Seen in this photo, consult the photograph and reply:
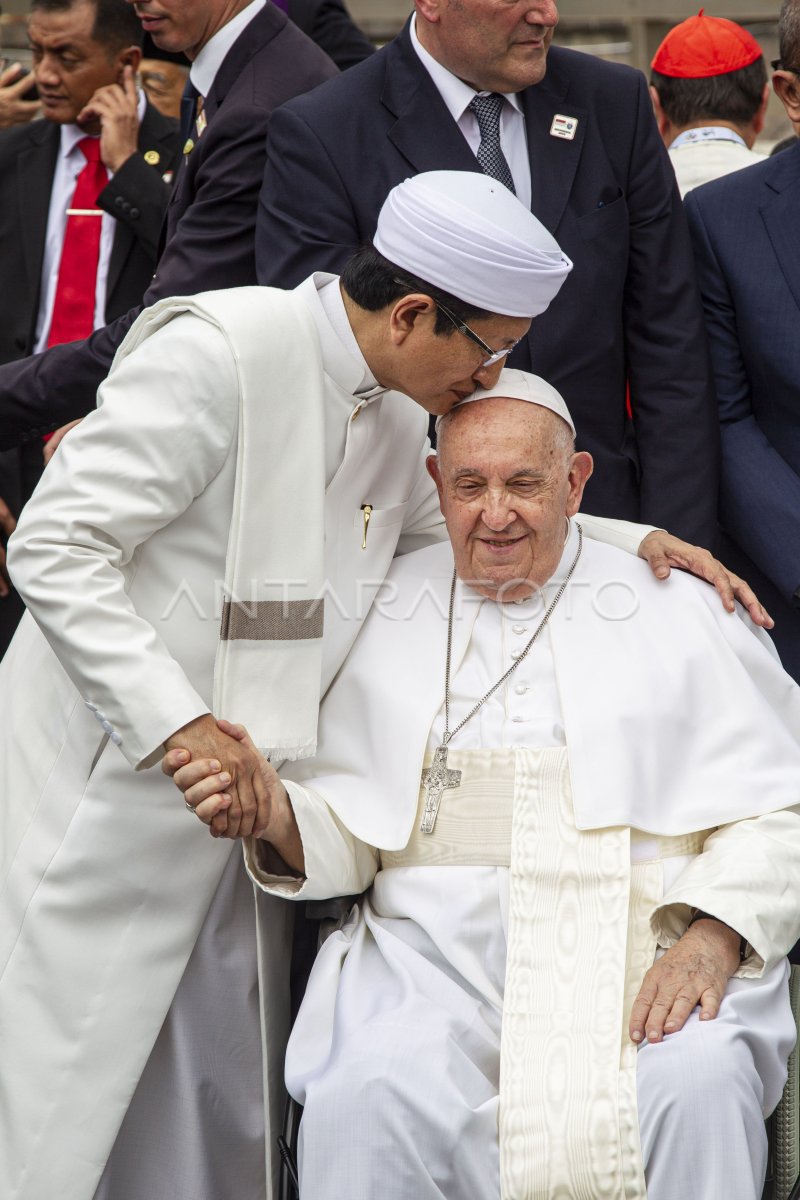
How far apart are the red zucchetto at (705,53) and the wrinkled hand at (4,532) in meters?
2.54

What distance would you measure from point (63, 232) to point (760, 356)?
2396mm

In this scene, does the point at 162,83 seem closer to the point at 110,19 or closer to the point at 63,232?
the point at 110,19

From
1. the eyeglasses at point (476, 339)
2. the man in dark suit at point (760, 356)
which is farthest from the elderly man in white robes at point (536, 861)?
the man in dark suit at point (760, 356)

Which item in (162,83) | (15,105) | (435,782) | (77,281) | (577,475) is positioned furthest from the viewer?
(162,83)

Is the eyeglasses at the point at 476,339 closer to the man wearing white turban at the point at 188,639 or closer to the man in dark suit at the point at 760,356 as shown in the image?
the man wearing white turban at the point at 188,639

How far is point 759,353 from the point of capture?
4.06 meters

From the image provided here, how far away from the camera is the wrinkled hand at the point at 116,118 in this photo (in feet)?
16.5

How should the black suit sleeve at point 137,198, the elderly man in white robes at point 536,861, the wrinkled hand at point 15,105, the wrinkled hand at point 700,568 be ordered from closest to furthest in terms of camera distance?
the elderly man in white robes at point 536,861 < the wrinkled hand at point 700,568 < the black suit sleeve at point 137,198 < the wrinkled hand at point 15,105

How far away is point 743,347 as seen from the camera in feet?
13.6

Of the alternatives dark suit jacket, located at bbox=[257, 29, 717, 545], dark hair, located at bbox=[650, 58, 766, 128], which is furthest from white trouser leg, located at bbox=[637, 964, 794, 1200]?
dark hair, located at bbox=[650, 58, 766, 128]

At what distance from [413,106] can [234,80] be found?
60cm

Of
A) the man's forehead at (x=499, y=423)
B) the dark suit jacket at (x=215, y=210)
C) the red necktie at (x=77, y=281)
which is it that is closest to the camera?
the man's forehead at (x=499, y=423)

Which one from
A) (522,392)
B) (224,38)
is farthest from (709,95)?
(522,392)

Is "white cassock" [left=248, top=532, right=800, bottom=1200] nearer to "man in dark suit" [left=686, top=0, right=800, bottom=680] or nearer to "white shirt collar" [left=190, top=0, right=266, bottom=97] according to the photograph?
"man in dark suit" [left=686, top=0, right=800, bottom=680]
